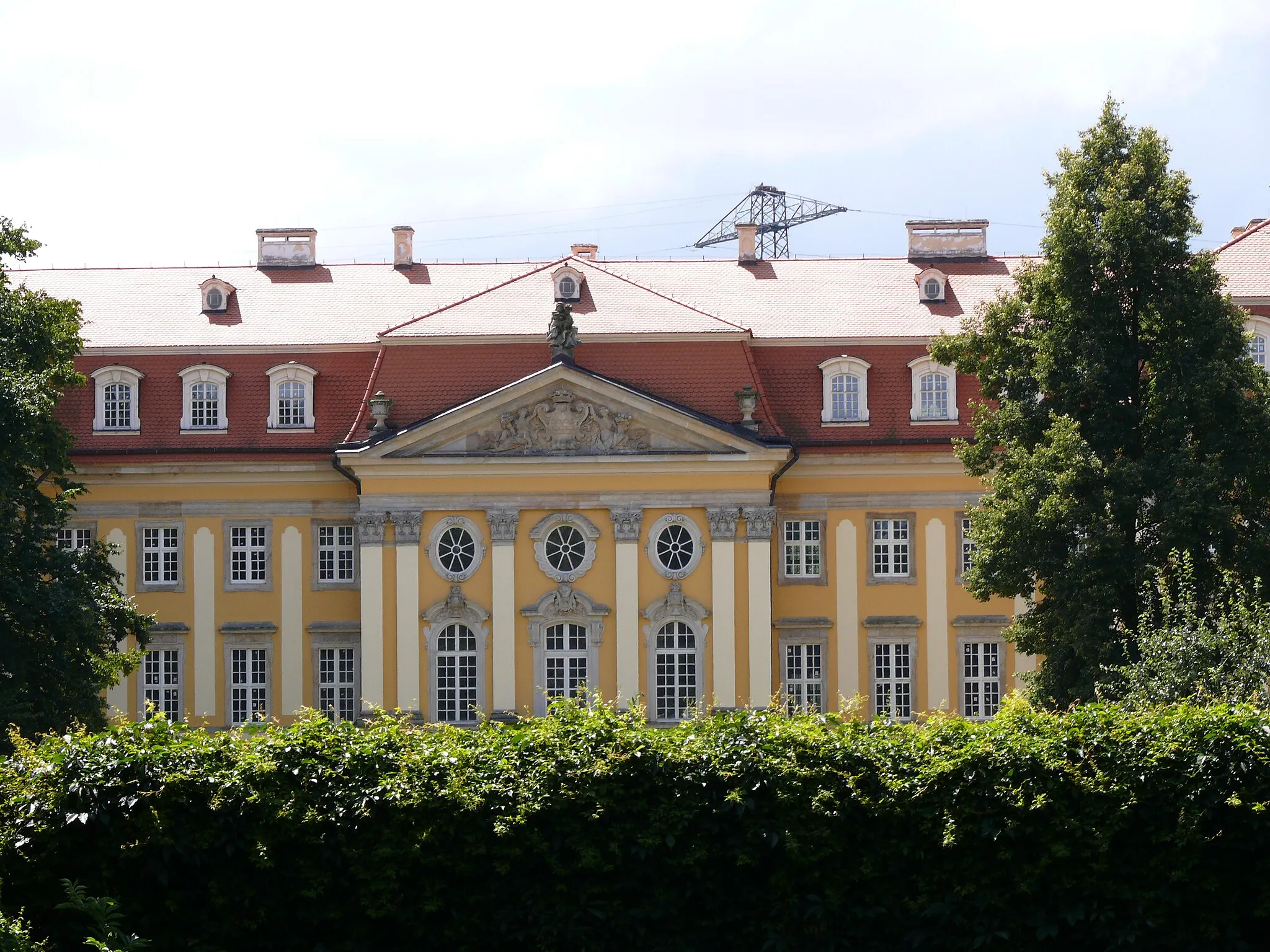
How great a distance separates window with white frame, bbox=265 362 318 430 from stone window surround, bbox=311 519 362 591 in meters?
2.26

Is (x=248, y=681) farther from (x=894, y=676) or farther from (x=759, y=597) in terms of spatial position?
(x=894, y=676)

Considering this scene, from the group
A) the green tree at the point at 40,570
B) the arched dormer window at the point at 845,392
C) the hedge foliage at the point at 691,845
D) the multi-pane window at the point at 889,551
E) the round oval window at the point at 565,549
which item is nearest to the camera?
the hedge foliage at the point at 691,845

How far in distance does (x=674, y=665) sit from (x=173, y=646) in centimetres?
1156

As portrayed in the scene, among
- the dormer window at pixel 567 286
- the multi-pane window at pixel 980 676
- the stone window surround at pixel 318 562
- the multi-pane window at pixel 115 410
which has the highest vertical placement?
the dormer window at pixel 567 286

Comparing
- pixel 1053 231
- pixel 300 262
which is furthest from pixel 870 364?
pixel 300 262

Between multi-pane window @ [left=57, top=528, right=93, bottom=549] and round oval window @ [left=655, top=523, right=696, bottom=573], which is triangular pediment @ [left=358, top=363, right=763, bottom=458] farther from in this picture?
multi-pane window @ [left=57, top=528, right=93, bottom=549]

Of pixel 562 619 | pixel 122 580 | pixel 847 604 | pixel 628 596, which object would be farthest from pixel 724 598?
pixel 122 580

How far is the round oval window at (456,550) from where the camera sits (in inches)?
1578

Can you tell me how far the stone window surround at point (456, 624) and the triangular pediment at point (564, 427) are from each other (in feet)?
10.7

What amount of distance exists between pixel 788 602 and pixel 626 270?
10385 millimetres

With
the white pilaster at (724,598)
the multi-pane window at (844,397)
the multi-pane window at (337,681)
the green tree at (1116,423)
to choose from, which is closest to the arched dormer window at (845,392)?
the multi-pane window at (844,397)

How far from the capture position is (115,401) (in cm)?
4228

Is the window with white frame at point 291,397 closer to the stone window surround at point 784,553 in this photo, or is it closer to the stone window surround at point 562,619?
the stone window surround at point 562,619

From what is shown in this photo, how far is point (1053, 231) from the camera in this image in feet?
104
